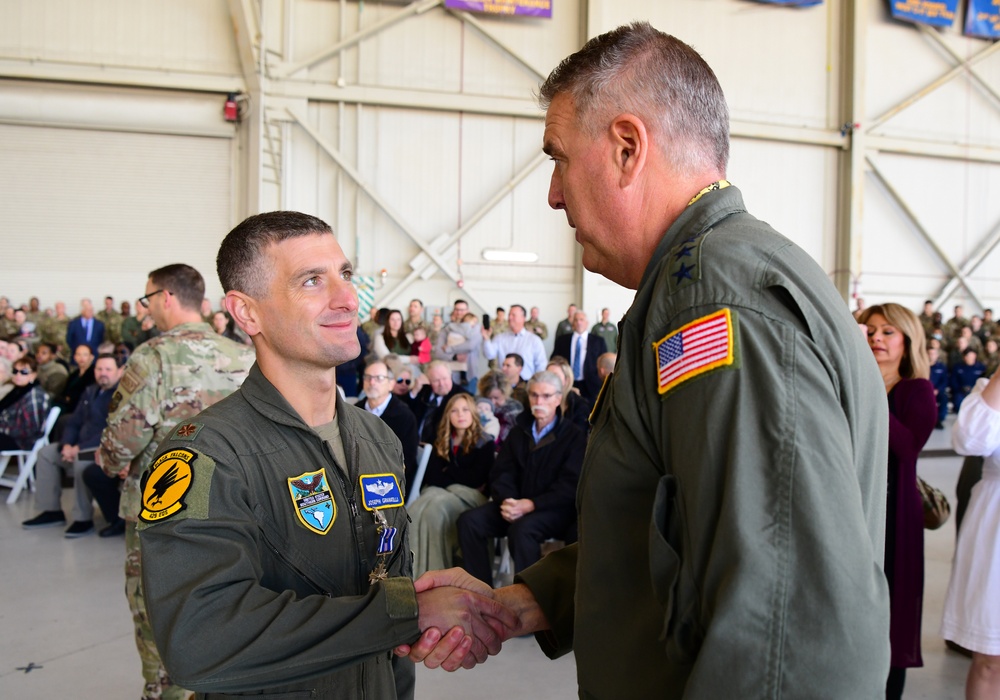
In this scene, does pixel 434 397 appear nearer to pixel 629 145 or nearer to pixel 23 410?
pixel 23 410

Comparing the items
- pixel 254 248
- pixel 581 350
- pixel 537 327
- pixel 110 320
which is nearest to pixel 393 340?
pixel 581 350

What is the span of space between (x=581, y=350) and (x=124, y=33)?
30.2 feet

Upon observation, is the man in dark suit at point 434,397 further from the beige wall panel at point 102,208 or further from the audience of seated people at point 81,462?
the beige wall panel at point 102,208

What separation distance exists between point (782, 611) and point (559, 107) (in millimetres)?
803

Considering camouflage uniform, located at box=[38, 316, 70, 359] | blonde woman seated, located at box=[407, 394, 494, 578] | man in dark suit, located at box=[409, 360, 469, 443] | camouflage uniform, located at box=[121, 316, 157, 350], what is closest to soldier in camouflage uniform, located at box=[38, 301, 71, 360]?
camouflage uniform, located at box=[38, 316, 70, 359]

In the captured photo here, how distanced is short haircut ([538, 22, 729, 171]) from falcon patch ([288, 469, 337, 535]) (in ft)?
3.18

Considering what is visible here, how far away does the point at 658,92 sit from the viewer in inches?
44.4

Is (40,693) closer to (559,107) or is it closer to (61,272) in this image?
(559,107)

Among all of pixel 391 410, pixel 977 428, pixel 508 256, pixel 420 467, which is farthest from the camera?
pixel 508 256

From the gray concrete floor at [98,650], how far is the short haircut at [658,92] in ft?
10.4

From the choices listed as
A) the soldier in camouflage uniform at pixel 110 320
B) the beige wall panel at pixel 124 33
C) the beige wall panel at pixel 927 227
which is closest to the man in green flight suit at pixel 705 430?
the soldier in camouflage uniform at pixel 110 320

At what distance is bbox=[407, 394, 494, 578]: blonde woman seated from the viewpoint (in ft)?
16.3

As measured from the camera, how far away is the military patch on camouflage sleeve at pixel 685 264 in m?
0.98

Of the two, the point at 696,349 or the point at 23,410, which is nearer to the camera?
the point at 696,349
